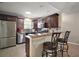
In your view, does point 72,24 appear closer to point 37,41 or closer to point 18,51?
point 37,41

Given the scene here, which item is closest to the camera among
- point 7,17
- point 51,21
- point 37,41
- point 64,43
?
point 7,17

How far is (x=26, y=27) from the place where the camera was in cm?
177

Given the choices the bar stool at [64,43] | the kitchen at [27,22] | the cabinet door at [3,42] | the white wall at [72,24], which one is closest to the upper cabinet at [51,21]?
the kitchen at [27,22]

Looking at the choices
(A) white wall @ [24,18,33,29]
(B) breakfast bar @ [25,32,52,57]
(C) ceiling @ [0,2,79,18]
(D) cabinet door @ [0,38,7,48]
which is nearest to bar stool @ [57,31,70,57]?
(B) breakfast bar @ [25,32,52,57]

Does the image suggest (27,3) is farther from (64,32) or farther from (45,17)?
(64,32)

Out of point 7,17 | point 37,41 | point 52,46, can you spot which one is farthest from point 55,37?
point 7,17

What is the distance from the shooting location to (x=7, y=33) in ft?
5.49

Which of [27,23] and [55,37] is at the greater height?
[27,23]

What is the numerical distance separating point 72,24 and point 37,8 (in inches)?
26.5

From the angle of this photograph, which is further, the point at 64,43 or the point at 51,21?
the point at 51,21

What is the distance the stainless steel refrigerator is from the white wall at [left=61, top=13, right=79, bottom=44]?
0.89 meters

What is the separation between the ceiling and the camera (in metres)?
1.53

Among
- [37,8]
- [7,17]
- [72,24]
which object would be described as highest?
[37,8]

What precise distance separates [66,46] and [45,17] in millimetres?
666
